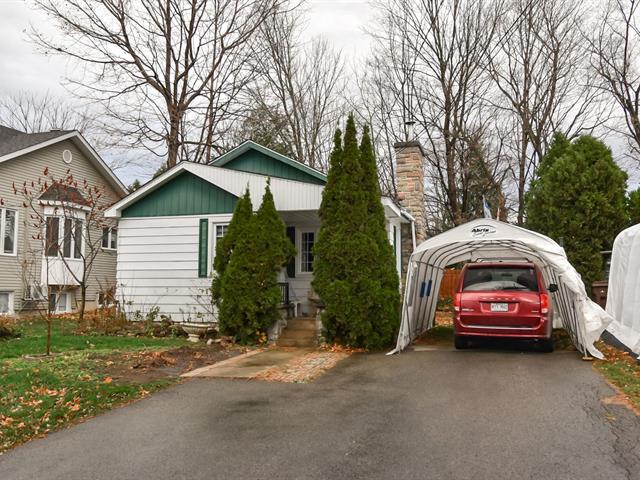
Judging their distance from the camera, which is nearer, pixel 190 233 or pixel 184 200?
pixel 190 233

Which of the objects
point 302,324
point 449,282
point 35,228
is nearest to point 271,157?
point 302,324

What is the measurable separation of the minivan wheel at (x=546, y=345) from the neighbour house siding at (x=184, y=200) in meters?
7.80

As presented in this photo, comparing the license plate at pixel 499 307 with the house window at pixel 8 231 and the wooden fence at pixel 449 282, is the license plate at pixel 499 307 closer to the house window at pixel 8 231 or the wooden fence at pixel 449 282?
the wooden fence at pixel 449 282

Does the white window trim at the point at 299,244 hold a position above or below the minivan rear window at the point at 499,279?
above

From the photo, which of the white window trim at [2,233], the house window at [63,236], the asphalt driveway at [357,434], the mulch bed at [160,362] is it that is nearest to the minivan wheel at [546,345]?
the asphalt driveway at [357,434]

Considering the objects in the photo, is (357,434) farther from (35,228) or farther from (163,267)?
(35,228)

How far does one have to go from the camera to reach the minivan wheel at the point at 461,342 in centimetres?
1064

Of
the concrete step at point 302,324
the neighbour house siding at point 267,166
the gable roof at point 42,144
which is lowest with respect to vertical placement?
the concrete step at point 302,324

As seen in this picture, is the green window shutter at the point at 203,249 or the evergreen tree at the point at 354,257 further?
the green window shutter at the point at 203,249

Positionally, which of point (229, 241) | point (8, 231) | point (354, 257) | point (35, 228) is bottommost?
point (354, 257)

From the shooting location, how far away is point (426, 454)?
4.75 m

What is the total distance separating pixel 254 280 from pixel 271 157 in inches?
221

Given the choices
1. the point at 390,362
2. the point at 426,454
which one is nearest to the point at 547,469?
the point at 426,454

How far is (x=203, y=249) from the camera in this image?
13.6 metres
